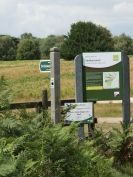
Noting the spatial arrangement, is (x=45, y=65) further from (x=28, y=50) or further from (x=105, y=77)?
(x=28, y=50)

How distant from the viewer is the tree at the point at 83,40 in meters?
93.8

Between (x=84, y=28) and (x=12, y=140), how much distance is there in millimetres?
93235

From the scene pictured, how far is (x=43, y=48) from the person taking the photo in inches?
4574

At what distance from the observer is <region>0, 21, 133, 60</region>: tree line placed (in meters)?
94.6

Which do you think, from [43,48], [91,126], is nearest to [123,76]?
[91,126]

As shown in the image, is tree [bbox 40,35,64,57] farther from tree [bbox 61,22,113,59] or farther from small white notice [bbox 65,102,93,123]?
small white notice [bbox 65,102,93,123]

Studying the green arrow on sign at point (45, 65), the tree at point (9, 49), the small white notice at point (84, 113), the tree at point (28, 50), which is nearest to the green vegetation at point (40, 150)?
the small white notice at point (84, 113)

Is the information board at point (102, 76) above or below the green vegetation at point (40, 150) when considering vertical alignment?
above

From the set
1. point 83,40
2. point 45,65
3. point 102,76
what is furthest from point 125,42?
point 45,65

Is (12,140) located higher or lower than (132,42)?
lower

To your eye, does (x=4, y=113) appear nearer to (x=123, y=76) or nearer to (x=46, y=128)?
(x=46, y=128)

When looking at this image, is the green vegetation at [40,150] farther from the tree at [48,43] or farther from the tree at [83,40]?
the tree at [48,43]

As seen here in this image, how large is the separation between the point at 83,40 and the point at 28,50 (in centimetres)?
2658

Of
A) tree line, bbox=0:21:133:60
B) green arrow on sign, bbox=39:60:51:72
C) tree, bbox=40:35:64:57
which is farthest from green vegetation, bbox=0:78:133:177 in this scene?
tree, bbox=40:35:64:57
